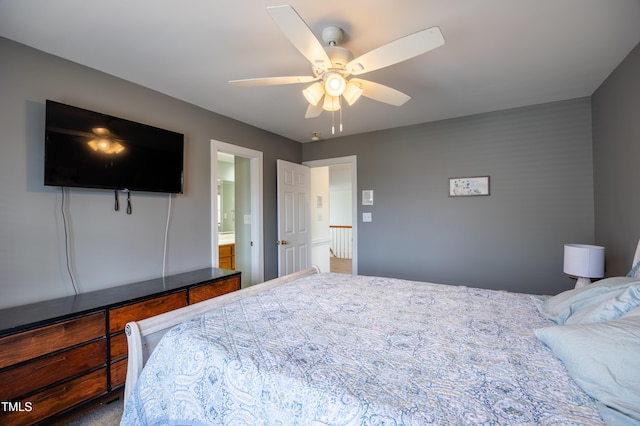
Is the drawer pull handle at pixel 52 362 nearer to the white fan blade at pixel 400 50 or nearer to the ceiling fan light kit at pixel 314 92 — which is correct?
the ceiling fan light kit at pixel 314 92

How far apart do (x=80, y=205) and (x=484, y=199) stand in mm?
3928

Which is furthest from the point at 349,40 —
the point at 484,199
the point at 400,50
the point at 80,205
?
the point at 484,199

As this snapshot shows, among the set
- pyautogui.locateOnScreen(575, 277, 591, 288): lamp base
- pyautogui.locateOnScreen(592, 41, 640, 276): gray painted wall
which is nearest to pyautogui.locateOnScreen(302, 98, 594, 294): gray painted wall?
pyautogui.locateOnScreen(592, 41, 640, 276): gray painted wall

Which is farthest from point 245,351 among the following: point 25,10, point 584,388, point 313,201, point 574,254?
point 313,201

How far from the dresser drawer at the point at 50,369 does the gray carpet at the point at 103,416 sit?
34 cm

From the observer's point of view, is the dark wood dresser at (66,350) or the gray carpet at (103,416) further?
the gray carpet at (103,416)

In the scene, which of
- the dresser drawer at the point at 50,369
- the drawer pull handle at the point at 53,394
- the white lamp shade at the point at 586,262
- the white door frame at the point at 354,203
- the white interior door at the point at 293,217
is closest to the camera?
the dresser drawer at the point at 50,369

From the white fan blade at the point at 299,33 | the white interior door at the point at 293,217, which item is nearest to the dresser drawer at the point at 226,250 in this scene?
the white interior door at the point at 293,217

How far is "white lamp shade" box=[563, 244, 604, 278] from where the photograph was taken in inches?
89.9

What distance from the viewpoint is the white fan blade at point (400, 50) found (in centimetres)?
129

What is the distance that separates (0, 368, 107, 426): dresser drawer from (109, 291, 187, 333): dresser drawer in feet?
0.99

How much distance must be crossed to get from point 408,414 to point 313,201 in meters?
4.35

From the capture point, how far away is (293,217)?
420cm

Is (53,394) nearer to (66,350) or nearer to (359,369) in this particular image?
(66,350)
